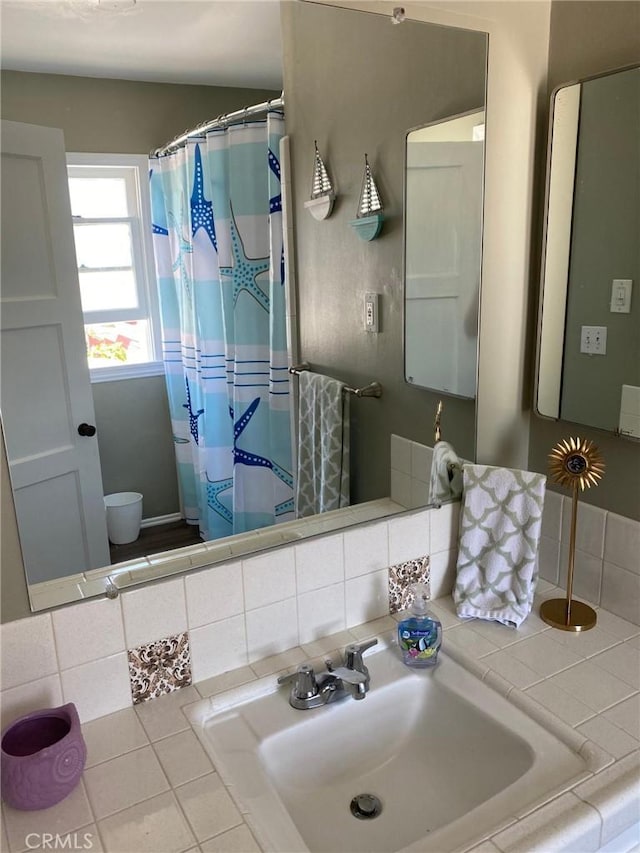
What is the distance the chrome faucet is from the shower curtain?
287mm

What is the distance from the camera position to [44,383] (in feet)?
3.34

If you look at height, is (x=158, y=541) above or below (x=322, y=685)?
above

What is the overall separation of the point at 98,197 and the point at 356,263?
54 centimetres

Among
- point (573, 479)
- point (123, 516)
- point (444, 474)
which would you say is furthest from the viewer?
point (444, 474)

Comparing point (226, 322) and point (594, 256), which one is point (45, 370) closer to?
point (226, 322)

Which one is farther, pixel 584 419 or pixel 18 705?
pixel 584 419

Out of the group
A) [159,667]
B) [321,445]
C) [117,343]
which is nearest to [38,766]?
[159,667]

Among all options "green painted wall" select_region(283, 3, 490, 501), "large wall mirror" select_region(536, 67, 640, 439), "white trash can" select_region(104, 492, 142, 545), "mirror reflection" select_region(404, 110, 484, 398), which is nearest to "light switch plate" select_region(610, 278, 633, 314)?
"large wall mirror" select_region(536, 67, 640, 439)

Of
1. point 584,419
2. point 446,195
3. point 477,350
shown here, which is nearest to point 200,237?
point 446,195

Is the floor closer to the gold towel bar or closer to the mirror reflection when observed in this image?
the gold towel bar

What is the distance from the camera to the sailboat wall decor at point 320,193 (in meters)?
1.27

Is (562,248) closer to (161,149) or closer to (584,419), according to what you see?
(584,419)

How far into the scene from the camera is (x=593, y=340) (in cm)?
138

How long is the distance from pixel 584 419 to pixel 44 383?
1.09 m
